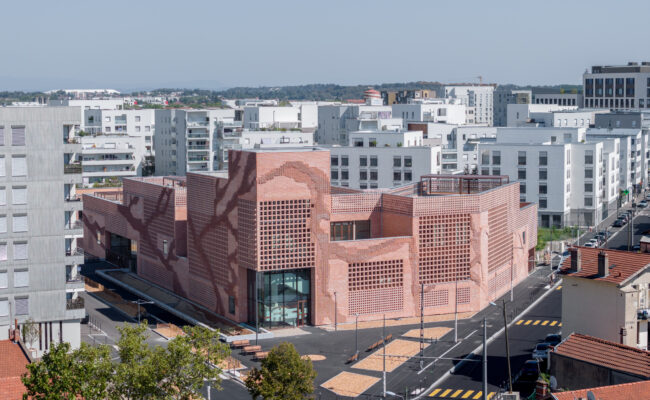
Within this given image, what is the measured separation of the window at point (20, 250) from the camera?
78000 mm

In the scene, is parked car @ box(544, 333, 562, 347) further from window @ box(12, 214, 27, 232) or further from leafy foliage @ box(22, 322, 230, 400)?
window @ box(12, 214, 27, 232)

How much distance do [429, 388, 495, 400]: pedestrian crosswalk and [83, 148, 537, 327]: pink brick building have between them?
76.9ft

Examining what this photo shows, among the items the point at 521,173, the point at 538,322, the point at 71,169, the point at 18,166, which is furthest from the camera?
the point at 521,173

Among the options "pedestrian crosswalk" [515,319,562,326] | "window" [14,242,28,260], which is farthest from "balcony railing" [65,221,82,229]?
"pedestrian crosswalk" [515,319,562,326]

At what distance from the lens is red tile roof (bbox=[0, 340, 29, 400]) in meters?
57.4

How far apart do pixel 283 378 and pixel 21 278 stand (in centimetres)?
2514

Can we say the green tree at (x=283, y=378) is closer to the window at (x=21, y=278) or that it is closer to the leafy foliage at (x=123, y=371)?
the leafy foliage at (x=123, y=371)

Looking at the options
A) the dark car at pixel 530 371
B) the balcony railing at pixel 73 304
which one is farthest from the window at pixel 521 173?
the balcony railing at pixel 73 304

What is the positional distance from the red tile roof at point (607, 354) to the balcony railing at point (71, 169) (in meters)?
40.8

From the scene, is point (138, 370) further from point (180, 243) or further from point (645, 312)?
point (180, 243)

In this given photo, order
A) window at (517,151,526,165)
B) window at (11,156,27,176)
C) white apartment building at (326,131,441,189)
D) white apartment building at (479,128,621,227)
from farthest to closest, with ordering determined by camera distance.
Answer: white apartment building at (326,131,441,189), window at (517,151,526,165), white apartment building at (479,128,621,227), window at (11,156,27,176)

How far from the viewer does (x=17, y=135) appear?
255 ft

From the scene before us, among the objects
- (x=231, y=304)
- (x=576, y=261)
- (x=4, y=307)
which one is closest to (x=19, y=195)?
(x=4, y=307)

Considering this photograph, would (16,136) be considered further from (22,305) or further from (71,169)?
(22,305)
